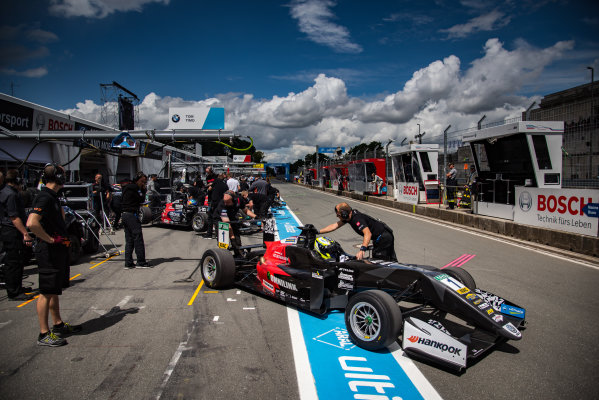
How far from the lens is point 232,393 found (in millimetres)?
2807

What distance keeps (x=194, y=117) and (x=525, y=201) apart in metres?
40.7

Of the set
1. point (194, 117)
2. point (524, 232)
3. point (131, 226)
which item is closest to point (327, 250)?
point (131, 226)

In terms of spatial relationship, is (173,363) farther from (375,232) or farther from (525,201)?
(525,201)

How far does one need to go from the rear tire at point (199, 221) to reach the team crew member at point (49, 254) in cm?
716

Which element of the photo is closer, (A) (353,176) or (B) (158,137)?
(B) (158,137)

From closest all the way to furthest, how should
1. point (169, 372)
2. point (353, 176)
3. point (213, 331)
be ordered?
1. point (169, 372)
2. point (213, 331)
3. point (353, 176)

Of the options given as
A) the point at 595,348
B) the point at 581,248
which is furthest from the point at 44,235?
the point at 581,248

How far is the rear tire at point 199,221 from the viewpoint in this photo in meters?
11.1

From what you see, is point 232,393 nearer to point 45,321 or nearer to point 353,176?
point 45,321

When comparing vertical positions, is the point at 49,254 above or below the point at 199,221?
above

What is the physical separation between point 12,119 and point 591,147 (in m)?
18.5

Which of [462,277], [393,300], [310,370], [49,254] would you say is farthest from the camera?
[462,277]

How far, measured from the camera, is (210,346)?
143 inches

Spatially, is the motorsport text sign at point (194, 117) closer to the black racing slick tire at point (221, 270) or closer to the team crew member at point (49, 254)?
the black racing slick tire at point (221, 270)
